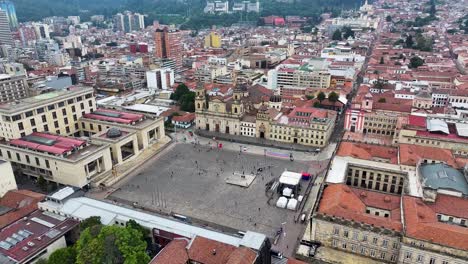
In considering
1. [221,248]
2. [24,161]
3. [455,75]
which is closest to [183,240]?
[221,248]

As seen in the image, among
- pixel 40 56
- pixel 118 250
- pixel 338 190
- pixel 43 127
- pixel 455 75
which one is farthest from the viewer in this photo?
pixel 40 56

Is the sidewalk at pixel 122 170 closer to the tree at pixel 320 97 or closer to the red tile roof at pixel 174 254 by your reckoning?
the red tile roof at pixel 174 254

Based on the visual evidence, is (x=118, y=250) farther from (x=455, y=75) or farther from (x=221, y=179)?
(x=455, y=75)

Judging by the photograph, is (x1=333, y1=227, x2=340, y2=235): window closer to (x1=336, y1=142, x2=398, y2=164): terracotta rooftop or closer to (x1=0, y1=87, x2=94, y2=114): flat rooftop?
(x1=336, y1=142, x2=398, y2=164): terracotta rooftop

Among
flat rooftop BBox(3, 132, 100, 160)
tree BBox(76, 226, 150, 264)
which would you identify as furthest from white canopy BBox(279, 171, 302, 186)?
flat rooftop BBox(3, 132, 100, 160)

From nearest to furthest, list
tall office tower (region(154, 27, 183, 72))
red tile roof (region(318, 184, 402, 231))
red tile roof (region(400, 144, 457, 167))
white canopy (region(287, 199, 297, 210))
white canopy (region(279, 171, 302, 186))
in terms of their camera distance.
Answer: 1. red tile roof (region(318, 184, 402, 231))
2. white canopy (region(287, 199, 297, 210))
3. red tile roof (region(400, 144, 457, 167))
4. white canopy (region(279, 171, 302, 186))
5. tall office tower (region(154, 27, 183, 72))

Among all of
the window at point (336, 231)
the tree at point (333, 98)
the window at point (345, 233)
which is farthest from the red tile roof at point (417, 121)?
the window at point (336, 231)
